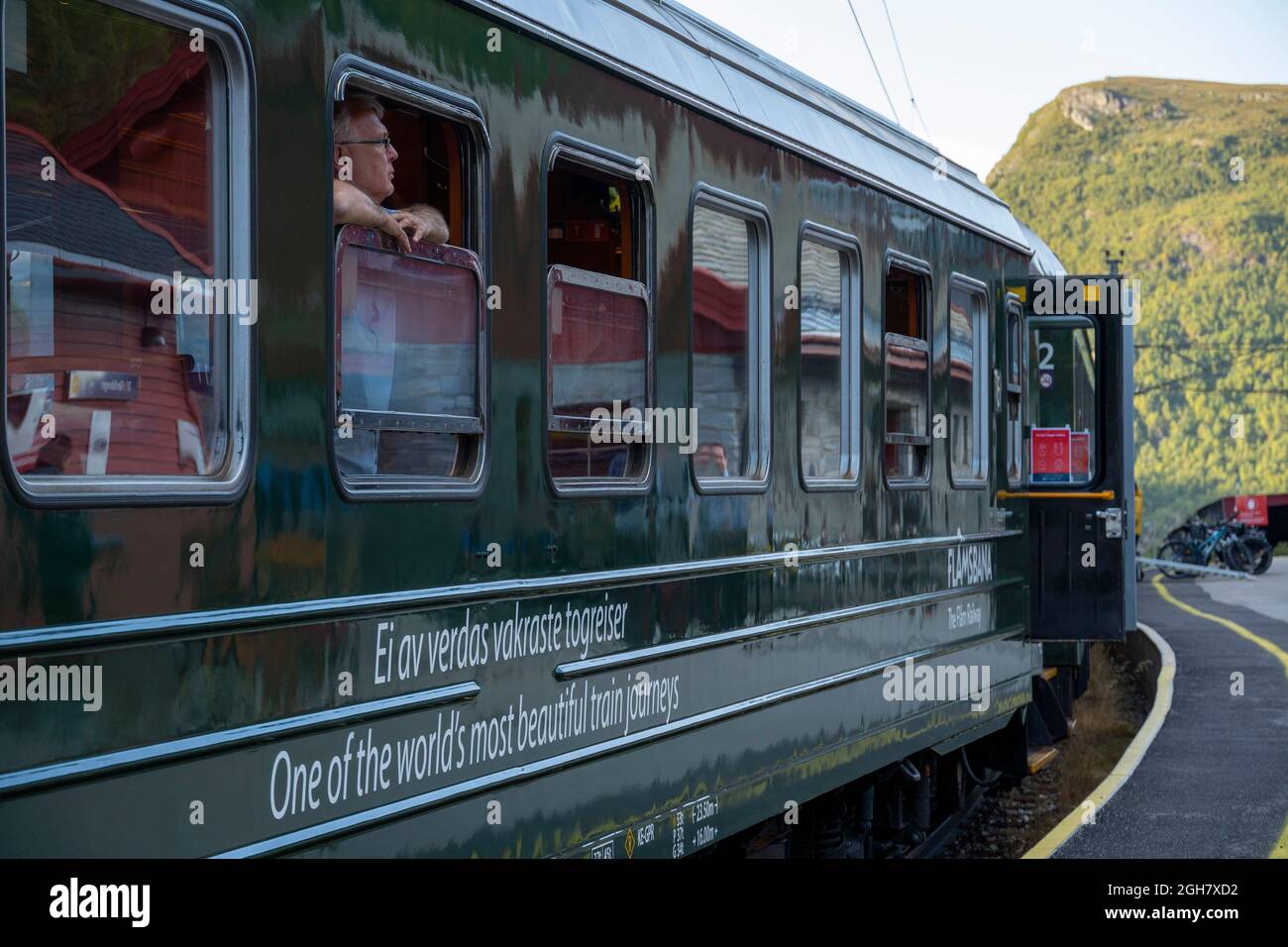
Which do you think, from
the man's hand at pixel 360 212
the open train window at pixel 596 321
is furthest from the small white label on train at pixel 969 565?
the man's hand at pixel 360 212

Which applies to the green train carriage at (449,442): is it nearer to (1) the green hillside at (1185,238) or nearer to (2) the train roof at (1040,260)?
(2) the train roof at (1040,260)

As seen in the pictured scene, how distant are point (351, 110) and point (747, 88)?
2.42 metres

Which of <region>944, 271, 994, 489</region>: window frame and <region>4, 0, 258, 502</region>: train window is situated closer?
<region>4, 0, 258, 502</region>: train window

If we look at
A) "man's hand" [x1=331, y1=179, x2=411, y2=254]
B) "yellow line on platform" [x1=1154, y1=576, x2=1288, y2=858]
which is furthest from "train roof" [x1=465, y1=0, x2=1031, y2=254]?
"yellow line on platform" [x1=1154, y1=576, x2=1288, y2=858]

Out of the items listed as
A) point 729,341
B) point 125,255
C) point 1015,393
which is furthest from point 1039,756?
point 125,255

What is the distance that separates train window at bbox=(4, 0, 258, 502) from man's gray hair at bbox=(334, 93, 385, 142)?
0.42 metres

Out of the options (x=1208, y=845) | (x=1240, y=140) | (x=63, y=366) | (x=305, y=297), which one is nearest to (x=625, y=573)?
(x=305, y=297)

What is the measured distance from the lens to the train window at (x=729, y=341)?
5469mm

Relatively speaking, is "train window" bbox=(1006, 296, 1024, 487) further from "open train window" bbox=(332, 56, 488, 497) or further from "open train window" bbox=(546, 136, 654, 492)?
"open train window" bbox=(332, 56, 488, 497)

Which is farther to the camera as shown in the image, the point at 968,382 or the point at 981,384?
the point at 981,384

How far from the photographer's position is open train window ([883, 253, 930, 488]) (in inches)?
Answer: 281

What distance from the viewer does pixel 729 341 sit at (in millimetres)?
5711

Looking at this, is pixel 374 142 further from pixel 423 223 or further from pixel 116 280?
pixel 116 280
